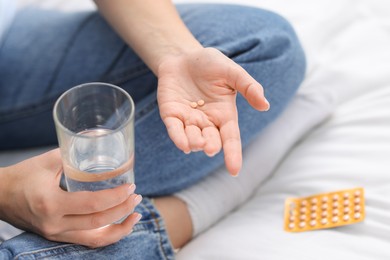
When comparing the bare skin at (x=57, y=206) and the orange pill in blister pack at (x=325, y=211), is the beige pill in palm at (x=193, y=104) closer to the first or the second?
the bare skin at (x=57, y=206)

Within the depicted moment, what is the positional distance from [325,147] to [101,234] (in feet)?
1.43

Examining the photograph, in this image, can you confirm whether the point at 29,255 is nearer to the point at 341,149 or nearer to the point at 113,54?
the point at 113,54

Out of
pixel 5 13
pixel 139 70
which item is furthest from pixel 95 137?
pixel 5 13

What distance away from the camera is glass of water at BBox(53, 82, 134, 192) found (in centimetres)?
70

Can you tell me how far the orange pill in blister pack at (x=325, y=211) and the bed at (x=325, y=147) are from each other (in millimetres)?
11

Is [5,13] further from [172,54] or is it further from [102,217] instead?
[102,217]

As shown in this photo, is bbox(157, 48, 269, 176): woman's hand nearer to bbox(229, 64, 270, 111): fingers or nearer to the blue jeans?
bbox(229, 64, 270, 111): fingers

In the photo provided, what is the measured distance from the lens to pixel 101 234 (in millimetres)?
836

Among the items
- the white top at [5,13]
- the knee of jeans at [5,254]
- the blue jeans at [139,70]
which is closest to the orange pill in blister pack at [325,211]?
the blue jeans at [139,70]

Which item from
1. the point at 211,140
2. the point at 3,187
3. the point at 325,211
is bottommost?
the point at 325,211

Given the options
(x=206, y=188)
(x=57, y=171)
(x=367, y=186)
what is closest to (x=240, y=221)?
(x=206, y=188)

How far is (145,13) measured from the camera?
40.5 inches

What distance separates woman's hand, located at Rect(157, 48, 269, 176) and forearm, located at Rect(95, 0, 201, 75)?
6cm

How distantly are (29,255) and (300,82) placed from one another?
1.82 ft
